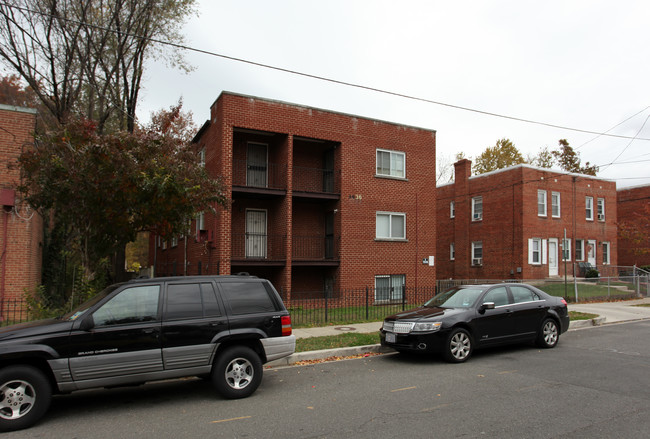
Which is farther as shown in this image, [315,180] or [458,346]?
[315,180]

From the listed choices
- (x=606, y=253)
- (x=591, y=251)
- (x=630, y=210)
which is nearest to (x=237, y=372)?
(x=591, y=251)

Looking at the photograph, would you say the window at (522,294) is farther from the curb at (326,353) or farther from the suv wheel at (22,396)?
the suv wheel at (22,396)

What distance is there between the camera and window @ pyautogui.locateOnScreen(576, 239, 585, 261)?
1180 inches

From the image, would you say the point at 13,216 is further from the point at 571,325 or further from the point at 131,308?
the point at 571,325

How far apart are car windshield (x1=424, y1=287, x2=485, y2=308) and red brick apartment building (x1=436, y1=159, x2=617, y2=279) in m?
18.9

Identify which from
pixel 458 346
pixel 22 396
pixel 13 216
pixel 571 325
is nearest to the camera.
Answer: pixel 22 396

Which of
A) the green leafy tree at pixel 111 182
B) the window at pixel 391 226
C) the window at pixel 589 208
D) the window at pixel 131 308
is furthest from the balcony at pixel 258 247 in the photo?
the window at pixel 589 208

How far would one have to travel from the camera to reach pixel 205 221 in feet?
63.4

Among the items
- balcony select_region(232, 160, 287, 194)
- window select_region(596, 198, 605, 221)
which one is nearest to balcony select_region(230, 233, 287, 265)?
balcony select_region(232, 160, 287, 194)

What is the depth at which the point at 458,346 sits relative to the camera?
8.67 m

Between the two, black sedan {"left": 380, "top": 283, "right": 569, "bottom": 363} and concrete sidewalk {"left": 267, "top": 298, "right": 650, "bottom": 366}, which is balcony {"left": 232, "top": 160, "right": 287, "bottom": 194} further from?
black sedan {"left": 380, "top": 283, "right": 569, "bottom": 363}

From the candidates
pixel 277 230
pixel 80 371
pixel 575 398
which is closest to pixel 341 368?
pixel 575 398

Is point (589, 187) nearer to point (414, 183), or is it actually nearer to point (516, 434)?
point (414, 183)

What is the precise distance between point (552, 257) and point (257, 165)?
19915 mm
